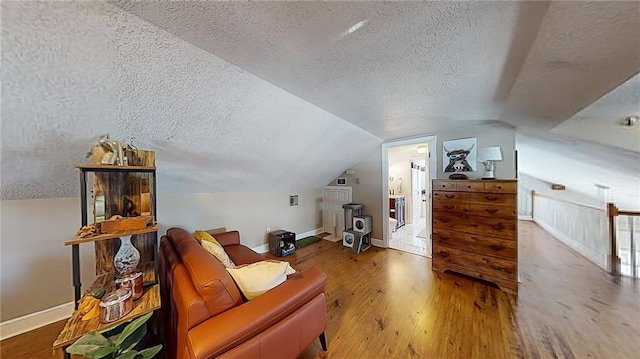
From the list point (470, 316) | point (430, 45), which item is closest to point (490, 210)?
point (470, 316)

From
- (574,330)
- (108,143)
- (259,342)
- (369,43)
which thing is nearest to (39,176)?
(108,143)

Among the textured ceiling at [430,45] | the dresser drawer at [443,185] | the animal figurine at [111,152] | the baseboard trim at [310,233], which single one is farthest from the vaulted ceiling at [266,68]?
the baseboard trim at [310,233]

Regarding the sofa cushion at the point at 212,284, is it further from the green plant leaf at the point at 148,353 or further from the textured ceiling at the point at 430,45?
the textured ceiling at the point at 430,45

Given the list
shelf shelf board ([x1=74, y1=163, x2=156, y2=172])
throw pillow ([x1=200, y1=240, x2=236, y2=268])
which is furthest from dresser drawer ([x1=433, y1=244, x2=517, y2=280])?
shelf shelf board ([x1=74, y1=163, x2=156, y2=172])

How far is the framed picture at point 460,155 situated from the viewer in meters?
3.06

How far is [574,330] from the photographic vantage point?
181 centimetres

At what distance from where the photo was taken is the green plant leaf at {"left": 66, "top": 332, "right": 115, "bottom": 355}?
0.89 m

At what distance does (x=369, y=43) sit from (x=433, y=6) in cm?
37

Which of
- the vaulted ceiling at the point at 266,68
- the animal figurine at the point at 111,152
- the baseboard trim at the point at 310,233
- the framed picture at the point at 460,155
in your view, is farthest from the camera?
the baseboard trim at the point at 310,233

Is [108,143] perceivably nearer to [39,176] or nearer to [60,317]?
[39,176]

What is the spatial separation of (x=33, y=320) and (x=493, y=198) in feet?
16.6

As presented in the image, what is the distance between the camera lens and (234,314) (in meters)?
1.13

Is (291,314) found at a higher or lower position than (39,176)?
lower

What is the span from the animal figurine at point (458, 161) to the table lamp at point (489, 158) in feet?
0.90
